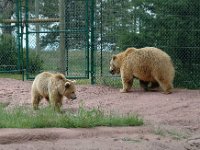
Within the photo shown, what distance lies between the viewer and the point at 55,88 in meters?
10.7

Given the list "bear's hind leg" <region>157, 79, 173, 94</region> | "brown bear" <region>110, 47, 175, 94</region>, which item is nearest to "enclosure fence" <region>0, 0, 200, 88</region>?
"brown bear" <region>110, 47, 175, 94</region>

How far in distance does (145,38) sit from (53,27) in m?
4.39

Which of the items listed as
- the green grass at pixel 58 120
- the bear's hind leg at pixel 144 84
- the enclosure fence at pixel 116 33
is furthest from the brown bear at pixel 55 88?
the enclosure fence at pixel 116 33

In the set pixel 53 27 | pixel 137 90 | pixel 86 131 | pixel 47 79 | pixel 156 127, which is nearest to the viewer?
pixel 86 131

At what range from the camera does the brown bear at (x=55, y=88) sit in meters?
10.7

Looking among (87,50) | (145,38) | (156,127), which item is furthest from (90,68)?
(156,127)

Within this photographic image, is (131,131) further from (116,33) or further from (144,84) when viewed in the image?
(116,33)

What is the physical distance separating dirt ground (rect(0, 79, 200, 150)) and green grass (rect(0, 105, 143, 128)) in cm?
15

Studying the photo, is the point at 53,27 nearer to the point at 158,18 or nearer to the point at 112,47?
the point at 112,47

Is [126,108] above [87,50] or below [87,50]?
below

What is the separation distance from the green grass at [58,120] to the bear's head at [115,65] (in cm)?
471

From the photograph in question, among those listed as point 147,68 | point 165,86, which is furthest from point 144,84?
point 165,86

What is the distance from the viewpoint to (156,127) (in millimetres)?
9281

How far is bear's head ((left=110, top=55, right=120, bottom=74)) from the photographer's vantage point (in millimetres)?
14047
